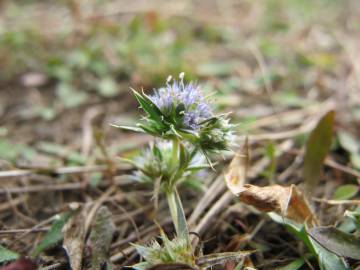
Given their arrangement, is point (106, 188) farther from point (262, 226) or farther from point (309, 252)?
point (309, 252)

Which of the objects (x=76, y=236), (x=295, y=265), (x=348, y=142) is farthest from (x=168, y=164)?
(x=348, y=142)

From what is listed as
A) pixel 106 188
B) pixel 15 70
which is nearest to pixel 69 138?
pixel 106 188

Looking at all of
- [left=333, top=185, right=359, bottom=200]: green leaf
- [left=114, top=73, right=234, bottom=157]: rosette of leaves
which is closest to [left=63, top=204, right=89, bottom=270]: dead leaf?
[left=114, top=73, right=234, bottom=157]: rosette of leaves

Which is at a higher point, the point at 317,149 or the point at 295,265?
the point at 317,149

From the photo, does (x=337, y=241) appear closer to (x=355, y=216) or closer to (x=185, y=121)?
(x=355, y=216)

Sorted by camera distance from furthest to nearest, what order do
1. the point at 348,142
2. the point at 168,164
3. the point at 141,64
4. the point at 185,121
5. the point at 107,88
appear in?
the point at 141,64 → the point at 107,88 → the point at 348,142 → the point at 168,164 → the point at 185,121
